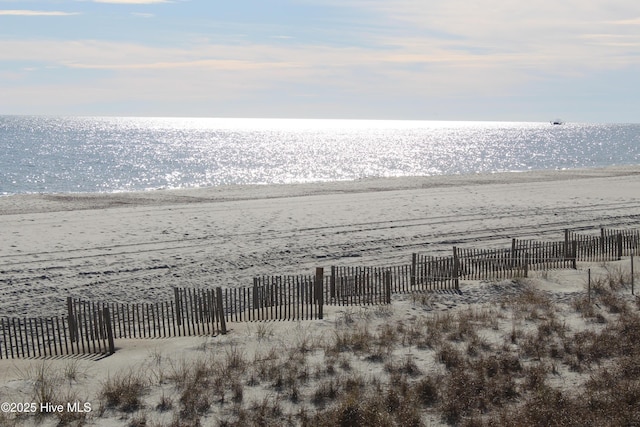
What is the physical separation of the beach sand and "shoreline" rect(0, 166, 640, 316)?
8 centimetres

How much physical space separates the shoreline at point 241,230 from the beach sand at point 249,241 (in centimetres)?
8

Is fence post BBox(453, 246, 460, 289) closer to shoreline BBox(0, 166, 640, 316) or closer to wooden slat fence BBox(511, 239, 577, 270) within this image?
wooden slat fence BBox(511, 239, 577, 270)

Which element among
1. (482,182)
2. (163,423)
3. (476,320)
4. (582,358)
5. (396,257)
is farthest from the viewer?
(482,182)

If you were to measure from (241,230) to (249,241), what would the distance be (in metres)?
2.69

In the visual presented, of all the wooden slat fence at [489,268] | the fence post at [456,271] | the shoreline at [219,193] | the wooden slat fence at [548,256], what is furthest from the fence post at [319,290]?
the shoreline at [219,193]

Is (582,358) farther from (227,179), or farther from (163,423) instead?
(227,179)

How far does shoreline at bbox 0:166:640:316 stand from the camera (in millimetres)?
22562

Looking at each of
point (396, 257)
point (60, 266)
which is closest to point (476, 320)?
point (396, 257)

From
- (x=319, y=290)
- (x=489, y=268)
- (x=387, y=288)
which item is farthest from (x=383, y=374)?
(x=489, y=268)

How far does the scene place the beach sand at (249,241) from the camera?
1484cm

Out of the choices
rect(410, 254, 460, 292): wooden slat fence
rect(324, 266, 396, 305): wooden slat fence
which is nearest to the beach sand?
rect(324, 266, 396, 305): wooden slat fence

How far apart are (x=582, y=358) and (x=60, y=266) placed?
17.7m

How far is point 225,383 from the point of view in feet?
38.4

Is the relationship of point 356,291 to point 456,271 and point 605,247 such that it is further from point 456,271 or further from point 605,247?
point 605,247
